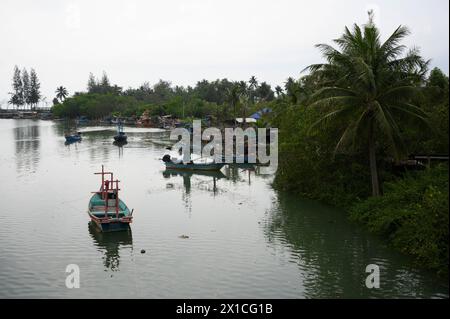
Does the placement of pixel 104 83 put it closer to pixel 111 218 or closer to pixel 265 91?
pixel 265 91

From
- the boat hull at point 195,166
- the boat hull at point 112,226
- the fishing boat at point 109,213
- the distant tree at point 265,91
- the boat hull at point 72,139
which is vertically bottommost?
the boat hull at point 112,226

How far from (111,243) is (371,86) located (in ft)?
45.2

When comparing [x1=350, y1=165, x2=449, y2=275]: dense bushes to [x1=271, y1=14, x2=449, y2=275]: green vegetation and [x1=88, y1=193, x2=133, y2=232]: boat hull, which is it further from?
[x1=88, y1=193, x2=133, y2=232]: boat hull

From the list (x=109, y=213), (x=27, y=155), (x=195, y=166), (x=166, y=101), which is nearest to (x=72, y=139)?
(x=27, y=155)

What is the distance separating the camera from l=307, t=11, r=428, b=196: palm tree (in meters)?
21.4

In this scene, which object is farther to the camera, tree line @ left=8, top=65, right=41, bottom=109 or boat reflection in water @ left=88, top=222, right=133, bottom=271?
tree line @ left=8, top=65, right=41, bottom=109

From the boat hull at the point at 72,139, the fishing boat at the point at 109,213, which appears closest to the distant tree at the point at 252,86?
the boat hull at the point at 72,139

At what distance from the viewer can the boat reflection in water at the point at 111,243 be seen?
1911cm

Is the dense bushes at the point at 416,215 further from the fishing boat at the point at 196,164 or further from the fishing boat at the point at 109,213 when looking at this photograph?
the fishing boat at the point at 196,164

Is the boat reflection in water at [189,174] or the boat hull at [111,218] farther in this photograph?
the boat reflection in water at [189,174]

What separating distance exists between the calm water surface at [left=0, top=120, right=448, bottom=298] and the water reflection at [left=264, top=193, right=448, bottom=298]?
45mm

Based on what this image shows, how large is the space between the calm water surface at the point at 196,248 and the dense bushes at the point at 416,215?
63 centimetres

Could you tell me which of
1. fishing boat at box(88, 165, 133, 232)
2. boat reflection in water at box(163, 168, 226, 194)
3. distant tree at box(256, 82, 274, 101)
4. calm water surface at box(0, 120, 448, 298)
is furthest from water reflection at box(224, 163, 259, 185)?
distant tree at box(256, 82, 274, 101)
